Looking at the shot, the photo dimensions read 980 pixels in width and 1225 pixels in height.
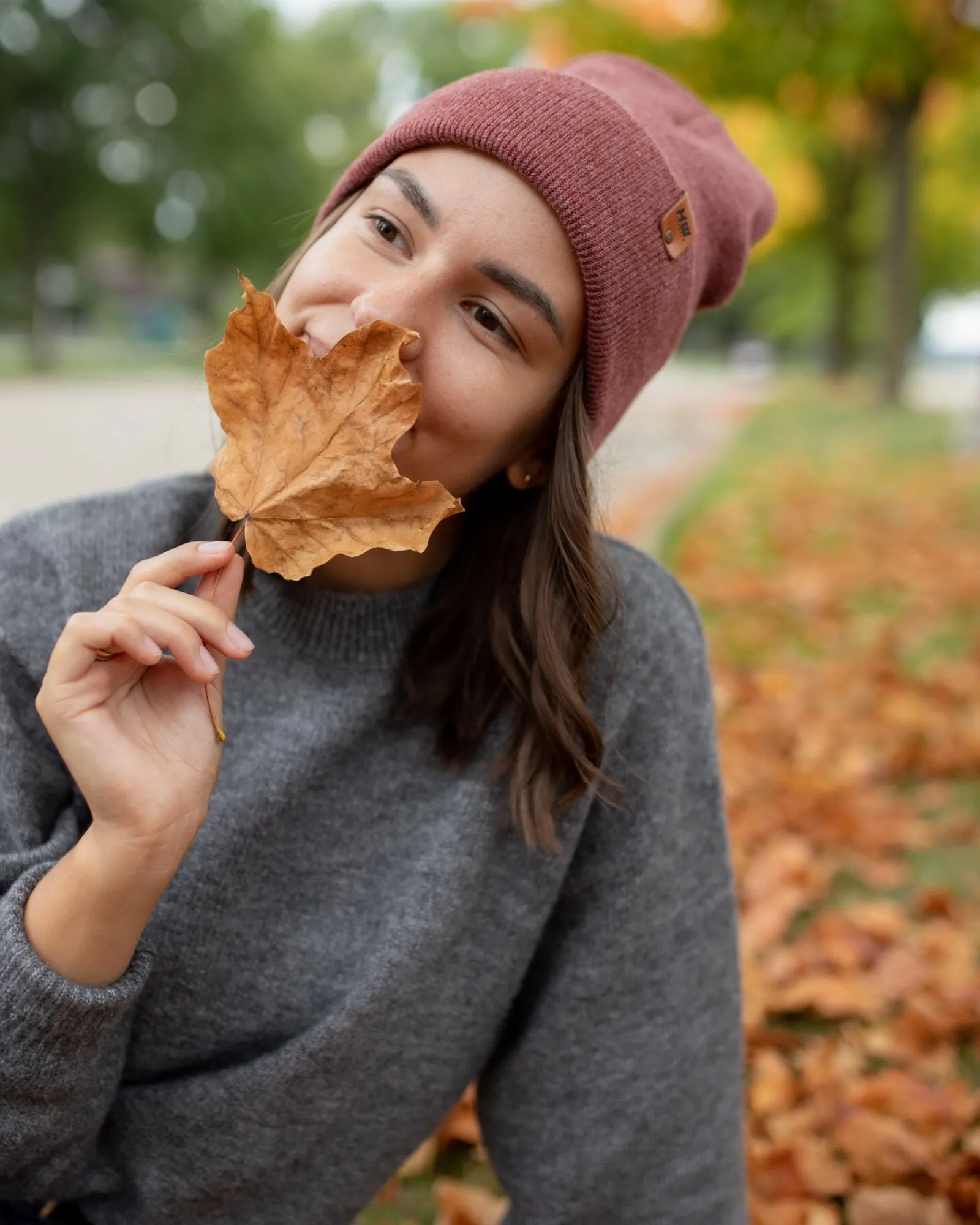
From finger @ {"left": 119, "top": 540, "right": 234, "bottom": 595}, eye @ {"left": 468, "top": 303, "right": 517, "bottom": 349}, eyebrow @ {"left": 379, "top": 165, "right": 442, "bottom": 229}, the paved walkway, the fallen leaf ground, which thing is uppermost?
eyebrow @ {"left": 379, "top": 165, "right": 442, "bottom": 229}

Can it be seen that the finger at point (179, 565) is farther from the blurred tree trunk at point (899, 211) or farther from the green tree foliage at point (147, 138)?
the green tree foliage at point (147, 138)

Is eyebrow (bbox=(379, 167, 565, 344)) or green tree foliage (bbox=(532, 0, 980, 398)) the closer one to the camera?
eyebrow (bbox=(379, 167, 565, 344))

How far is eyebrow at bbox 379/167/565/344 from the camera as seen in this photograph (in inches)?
55.2

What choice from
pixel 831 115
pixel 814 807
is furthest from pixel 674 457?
pixel 814 807

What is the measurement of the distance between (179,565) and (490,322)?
0.52 m

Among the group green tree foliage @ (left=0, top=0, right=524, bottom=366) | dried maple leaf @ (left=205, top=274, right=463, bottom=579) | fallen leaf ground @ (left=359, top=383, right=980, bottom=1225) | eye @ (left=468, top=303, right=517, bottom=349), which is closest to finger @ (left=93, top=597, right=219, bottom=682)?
dried maple leaf @ (left=205, top=274, right=463, bottom=579)

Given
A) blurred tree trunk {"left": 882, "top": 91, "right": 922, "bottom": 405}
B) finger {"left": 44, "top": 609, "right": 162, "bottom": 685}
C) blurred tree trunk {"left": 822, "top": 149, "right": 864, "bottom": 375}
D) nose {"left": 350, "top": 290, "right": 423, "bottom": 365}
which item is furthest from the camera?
blurred tree trunk {"left": 822, "top": 149, "right": 864, "bottom": 375}

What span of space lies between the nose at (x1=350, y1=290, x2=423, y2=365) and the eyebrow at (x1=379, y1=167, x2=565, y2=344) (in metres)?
0.11

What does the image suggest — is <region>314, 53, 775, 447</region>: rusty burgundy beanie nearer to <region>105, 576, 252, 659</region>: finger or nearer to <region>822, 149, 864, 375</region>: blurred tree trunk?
<region>105, 576, 252, 659</region>: finger

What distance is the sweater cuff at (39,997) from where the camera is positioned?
48.3 inches

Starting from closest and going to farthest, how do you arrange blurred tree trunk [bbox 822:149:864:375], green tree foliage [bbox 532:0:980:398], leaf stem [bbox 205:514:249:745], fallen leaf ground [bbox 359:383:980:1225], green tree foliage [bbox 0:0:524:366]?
1. leaf stem [bbox 205:514:249:745]
2. fallen leaf ground [bbox 359:383:980:1225]
3. green tree foliage [bbox 532:0:980:398]
4. green tree foliage [bbox 0:0:524:366]
5. blurred tree trunk [bbox 822:149:864:375]

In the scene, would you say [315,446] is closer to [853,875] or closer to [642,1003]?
[642,1003]

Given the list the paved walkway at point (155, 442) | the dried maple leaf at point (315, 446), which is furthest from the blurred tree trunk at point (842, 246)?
the dried maple leaf at point (315, 446)

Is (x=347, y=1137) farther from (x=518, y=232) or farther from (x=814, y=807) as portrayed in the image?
(x=814, y=807)
